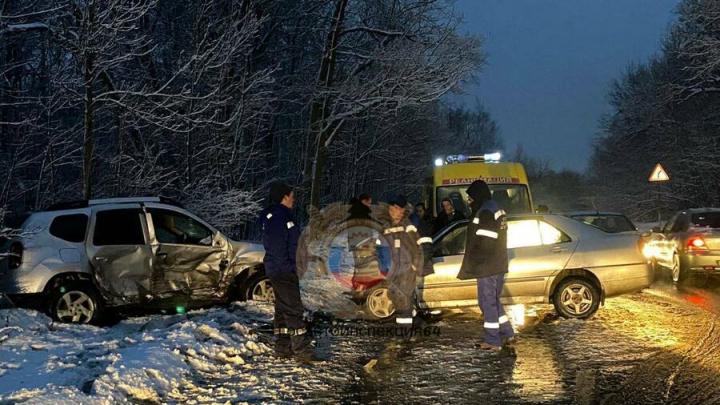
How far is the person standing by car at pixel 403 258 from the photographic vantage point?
7.99m

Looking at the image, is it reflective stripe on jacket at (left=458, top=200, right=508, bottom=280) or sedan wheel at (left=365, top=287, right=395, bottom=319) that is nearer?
reflective stripe on jacket at (left=458, top=200, right=508, bottom=280)

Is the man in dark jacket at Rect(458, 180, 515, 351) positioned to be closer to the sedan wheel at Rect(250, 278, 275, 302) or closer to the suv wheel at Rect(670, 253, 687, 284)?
the sedan wheel at Rect(250, 278, 275, 302)

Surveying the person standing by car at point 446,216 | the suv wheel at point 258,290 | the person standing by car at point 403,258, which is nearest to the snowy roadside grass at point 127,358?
the suv wheel at point 258,290

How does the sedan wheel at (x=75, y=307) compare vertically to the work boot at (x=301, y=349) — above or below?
above

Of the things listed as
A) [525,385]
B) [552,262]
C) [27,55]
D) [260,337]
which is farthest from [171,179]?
[525,385]

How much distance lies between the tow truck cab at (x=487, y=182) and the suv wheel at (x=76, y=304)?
23.4ft

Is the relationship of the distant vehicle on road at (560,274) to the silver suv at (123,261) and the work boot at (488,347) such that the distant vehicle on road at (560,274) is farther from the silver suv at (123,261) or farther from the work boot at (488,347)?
the silver suv at (123,261)

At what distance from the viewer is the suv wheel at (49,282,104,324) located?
9062 mm

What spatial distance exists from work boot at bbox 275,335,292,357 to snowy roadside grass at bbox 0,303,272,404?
214 mm

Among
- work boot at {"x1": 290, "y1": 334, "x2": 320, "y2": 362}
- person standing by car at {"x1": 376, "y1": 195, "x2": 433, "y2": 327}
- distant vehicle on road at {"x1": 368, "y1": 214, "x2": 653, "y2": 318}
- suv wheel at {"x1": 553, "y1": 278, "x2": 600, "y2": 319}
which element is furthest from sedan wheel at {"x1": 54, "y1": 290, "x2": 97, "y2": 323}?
suv wheel at {"x1": 553, "y1": 278, "x2": 600, "y2": 319}

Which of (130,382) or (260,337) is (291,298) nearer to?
(260,337)

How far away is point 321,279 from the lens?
13.0 metres

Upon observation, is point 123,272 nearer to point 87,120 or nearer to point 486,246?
point 87,120

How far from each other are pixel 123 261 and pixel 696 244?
1066 cm
